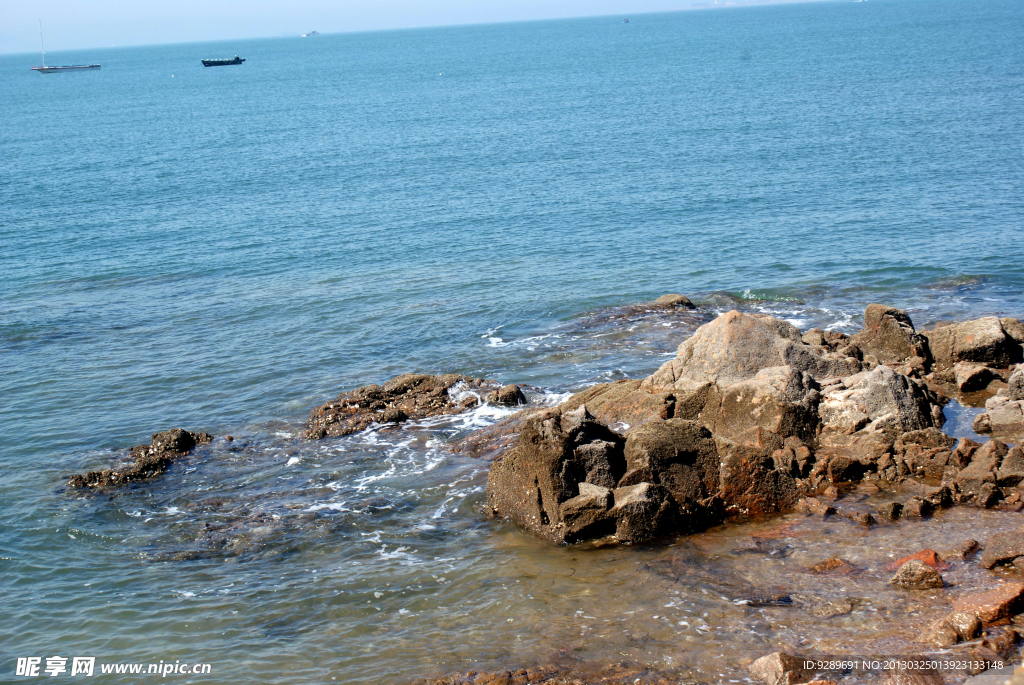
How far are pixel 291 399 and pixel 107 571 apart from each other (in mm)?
10654

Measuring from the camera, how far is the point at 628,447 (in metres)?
19.3

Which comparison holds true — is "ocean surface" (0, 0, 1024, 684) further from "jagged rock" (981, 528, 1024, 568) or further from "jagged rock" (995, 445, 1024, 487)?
"jagged rock" (995, 445, 1024, 487)

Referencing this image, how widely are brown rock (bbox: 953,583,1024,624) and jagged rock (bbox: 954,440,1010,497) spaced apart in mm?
5058

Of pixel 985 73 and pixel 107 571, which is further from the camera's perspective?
pixel 985 73

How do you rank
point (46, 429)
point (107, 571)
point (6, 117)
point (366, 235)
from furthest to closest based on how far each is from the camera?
point (6, 117) < point (366, 235) < point (46, 429) < point (107, 571)

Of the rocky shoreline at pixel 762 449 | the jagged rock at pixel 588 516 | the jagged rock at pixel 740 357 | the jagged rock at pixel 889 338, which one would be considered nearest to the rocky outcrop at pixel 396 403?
the rocky shoreline at pixel 762 449

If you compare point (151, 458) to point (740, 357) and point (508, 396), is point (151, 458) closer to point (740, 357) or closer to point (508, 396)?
point (508, 396)

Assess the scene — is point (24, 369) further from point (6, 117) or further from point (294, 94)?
point (294, 94)

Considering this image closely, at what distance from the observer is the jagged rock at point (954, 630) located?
1245cm

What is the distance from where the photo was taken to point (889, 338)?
83.5 feet

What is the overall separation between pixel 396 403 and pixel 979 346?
1772 cm

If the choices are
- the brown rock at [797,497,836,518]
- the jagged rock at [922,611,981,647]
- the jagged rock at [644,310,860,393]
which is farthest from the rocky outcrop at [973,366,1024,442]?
the jagged rock at [922,611,981,647]

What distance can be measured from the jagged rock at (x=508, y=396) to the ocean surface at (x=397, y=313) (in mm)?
561

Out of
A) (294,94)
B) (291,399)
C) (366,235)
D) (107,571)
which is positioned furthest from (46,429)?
(294,94)
